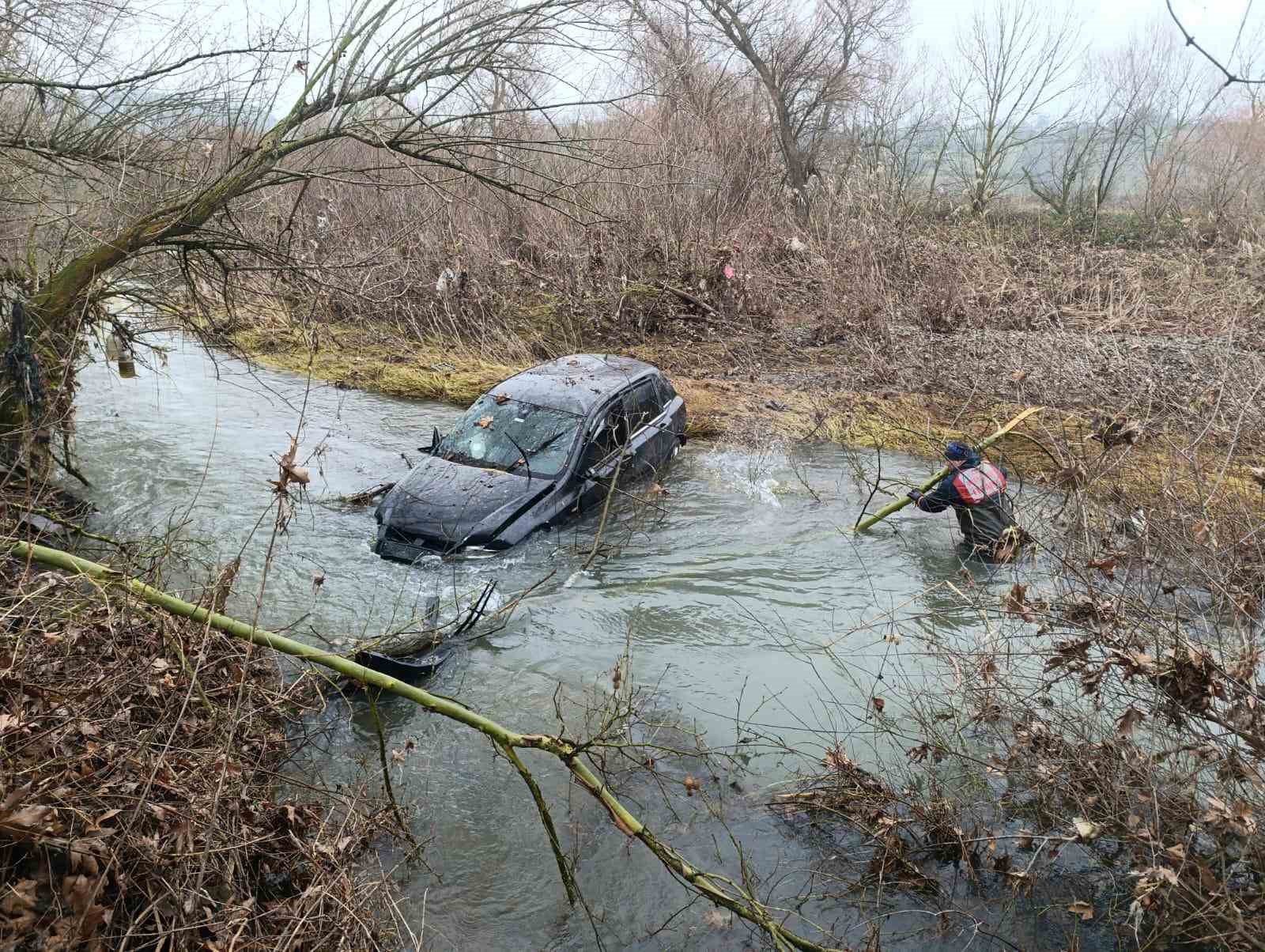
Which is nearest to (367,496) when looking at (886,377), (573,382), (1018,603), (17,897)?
(573,382)

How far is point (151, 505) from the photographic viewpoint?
10.1 metres

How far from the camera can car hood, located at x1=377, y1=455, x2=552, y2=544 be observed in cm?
845

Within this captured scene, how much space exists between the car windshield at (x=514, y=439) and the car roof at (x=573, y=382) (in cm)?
14

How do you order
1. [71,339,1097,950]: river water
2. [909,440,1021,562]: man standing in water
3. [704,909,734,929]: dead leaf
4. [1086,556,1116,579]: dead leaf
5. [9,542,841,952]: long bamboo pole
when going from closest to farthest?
[9,542,841,952]: long bamboo pole, [1086,556,1116,579]: dead leaf, [704,909,734,929]: dead leaf, [71,339,1097,950]: river water, [909,440,1021,562]: man standing in water

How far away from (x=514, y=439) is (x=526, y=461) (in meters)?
0.32

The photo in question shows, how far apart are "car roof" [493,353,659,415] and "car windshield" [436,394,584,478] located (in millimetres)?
136

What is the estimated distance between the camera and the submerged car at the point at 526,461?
27.9 feet

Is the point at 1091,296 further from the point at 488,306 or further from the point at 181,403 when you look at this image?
the point at 181,403

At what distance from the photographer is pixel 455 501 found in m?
8.68

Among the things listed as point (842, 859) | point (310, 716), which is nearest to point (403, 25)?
point (310, 716)

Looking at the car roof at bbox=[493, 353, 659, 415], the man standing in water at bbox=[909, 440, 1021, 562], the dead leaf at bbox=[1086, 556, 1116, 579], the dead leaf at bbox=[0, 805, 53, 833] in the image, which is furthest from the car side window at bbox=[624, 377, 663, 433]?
the dead leaf at bbox=[0, 805, 53, 833]

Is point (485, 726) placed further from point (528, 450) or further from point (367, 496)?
point (367, 496)

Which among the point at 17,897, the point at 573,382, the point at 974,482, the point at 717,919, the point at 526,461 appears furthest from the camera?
the point at 573,382

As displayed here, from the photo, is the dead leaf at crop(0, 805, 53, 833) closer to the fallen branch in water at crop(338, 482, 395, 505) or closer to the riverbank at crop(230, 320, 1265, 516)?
the riverbank at crop(230, 320, 1265, 516)
